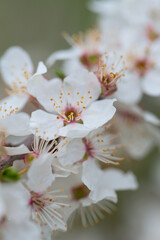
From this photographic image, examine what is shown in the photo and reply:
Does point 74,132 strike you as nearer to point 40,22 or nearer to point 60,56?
point 60,56

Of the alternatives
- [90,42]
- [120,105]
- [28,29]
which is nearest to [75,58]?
[90,42]

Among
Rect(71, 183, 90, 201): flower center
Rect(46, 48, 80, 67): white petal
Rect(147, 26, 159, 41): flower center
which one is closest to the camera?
Rect(71, 183, 90, 201): flower center

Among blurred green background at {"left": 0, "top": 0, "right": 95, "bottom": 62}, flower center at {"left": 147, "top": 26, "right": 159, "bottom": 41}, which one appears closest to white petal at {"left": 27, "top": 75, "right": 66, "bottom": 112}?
flower center at {"left": 147, "top": 26, "right": 159, "bottom": 41}

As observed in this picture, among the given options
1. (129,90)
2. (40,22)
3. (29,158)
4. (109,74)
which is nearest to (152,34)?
(129,90)

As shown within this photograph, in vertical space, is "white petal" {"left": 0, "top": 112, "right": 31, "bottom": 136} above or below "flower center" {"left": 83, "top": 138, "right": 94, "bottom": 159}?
above

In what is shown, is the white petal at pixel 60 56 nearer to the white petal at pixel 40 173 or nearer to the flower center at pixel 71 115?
the flower center at pixel 71 115

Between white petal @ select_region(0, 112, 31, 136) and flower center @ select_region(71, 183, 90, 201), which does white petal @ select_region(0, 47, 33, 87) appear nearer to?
white petal @ select_region(0, 112, 31, 136)

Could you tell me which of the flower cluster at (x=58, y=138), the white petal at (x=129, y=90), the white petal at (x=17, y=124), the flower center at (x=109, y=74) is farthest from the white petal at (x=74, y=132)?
the white petal at (x=129, y=90)
